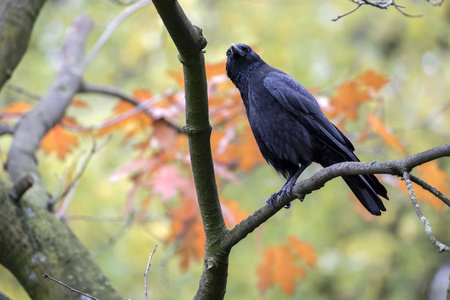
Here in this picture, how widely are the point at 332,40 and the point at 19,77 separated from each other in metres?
3.64

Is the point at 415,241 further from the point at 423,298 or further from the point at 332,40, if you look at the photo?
the point at 332,40

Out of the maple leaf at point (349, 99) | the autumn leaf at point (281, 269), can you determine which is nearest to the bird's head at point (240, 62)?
the maple leaf at point (349, 99)

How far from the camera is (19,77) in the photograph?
606 cm

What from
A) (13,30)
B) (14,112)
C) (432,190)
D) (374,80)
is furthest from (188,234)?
(432,190)

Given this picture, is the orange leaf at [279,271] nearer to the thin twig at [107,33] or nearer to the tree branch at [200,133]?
the tree branch at [200,133]

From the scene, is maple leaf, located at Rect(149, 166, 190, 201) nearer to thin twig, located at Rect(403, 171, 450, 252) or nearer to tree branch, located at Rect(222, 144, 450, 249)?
tree branch, located at Rect(222, 144, 450, 249)

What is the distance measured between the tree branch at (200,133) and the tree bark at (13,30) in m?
1.54

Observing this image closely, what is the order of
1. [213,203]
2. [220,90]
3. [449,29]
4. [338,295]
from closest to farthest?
[213,203]
[220,90]
[449,29]
[338,295]

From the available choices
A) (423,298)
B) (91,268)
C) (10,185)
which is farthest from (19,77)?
(423,298)

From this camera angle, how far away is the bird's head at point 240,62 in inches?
129

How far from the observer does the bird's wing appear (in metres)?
2.78

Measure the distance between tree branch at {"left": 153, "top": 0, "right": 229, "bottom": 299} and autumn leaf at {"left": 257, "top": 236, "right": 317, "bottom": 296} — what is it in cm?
183

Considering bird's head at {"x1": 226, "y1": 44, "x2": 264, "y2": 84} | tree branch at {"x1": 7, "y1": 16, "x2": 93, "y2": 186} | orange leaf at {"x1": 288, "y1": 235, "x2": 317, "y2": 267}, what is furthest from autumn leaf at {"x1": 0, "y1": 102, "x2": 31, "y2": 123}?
orange leaf at {"x1": 288, "y1": 235, "x2": 317, "y2": 267}

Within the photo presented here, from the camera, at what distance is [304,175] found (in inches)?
190
